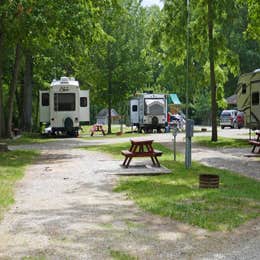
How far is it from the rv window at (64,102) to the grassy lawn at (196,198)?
1925 cm

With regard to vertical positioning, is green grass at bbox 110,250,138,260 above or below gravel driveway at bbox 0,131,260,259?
below

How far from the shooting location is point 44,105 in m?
32.2

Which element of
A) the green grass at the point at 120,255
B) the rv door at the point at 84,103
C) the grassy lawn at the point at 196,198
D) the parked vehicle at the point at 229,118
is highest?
the rv door at the point at 84,103

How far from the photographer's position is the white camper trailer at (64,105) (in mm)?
31359

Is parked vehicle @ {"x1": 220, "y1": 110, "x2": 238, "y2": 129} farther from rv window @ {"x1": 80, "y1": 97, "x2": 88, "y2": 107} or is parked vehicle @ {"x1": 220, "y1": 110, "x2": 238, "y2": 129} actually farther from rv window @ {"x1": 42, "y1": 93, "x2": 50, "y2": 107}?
rv window @ {"x1": 42, "y1": 93, "x2": 50, "y2": 107}

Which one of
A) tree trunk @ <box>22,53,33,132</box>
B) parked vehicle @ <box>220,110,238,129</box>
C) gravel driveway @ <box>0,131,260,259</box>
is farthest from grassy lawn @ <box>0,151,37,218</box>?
parked vehicle @ <box>220,110,238,129</box>

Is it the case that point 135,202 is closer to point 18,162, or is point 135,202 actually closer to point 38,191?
point 38,191

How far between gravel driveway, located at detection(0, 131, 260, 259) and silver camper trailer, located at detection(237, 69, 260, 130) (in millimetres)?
15545

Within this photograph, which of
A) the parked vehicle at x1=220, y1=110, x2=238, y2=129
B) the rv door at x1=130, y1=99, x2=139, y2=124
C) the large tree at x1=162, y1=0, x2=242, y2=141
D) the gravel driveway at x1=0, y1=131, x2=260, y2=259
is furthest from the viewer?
the parked vehicle at x1=220, y1=110, x2=238, y2=129

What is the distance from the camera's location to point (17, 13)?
17.6 m

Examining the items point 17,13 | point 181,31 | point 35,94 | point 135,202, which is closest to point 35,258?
point 135,202

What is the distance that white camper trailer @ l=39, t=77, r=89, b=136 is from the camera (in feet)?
103

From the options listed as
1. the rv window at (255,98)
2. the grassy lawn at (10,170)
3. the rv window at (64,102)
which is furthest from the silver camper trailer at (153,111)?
the grassy lawn at (10,170)

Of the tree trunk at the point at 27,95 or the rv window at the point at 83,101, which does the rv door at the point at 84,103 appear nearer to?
the rv window at the point at 83,101
